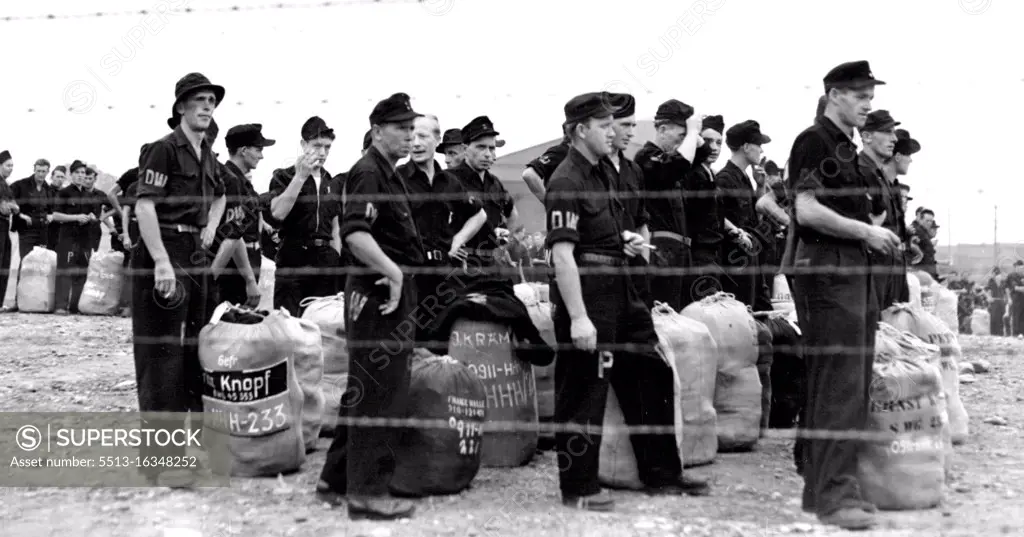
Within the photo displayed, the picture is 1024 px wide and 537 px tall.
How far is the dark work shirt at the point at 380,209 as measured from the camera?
160 inches

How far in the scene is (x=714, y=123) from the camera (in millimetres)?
6375

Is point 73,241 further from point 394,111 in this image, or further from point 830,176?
point 830,176

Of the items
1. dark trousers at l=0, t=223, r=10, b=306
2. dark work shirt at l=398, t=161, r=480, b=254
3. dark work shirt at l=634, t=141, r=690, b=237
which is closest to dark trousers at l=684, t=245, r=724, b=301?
dark work shirt at l=634, t=141, r=690, b=237

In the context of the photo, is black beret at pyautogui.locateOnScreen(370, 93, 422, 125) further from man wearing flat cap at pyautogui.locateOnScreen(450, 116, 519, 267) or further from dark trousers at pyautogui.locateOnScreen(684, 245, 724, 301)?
dark trousers at pyautogui.locateOnScreen(684, 245, 724, 301)

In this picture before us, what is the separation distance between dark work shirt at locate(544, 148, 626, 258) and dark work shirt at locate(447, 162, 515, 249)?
67.8 inches

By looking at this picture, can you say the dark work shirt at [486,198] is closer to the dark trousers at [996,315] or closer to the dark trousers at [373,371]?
the dark trousers at [373,371]

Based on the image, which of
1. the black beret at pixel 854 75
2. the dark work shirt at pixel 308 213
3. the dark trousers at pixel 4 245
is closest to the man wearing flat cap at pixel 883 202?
the black beret at pixel 854 75

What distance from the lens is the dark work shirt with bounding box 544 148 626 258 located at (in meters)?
4.27

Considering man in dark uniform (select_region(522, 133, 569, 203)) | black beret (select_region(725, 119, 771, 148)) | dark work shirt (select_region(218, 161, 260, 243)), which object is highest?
black beret (select_region(725, 119, 771, 148))

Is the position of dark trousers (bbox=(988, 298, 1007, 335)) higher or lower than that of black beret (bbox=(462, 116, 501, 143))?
lower

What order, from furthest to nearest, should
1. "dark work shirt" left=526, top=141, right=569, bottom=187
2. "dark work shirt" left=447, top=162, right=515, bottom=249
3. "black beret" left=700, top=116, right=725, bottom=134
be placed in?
"black beret" left=700, top=116, right=725, bottom=134 < "dark work shirt" left=447, top=162, right=515, bottom=249 < "dark work shirt" left=526, top=141, right=569, bottom=187

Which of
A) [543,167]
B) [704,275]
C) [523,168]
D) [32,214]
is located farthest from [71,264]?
[704,275]

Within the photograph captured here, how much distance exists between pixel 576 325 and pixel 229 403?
1606 mm

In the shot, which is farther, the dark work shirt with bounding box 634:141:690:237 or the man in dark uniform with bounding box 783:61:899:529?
the dark work shirt with bounding box 634:141:690:237
